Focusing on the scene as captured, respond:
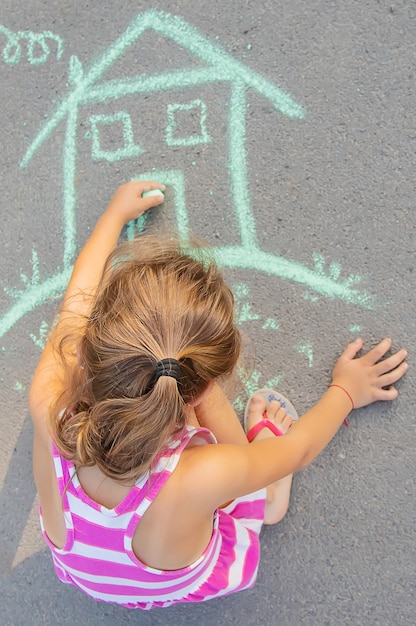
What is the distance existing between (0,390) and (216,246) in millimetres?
889

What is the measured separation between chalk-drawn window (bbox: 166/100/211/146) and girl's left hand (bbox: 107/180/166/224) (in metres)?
0.17

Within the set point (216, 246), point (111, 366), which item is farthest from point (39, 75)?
point (111, 366)

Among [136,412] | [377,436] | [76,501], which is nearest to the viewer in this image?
[136,412]

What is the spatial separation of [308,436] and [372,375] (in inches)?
11.9

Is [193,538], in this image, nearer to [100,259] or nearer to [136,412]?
[136,412]

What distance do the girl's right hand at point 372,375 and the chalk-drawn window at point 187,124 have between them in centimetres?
84

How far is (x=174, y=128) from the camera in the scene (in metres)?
1.70

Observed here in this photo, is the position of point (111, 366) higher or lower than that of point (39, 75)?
lower

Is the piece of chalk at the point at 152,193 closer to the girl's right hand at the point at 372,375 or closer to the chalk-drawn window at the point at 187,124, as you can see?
the chalk-drawn window at the point at 187,124

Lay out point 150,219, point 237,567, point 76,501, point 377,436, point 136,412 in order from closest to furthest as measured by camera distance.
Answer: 1. point 136,412
2. point 76,501
3. point 237,567
4. point 377,436
5. point 150,219

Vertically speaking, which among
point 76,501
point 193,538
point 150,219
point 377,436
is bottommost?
point 377,436

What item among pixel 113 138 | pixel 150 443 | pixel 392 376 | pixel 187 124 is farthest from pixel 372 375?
pixel 113 138

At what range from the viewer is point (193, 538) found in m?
1.21

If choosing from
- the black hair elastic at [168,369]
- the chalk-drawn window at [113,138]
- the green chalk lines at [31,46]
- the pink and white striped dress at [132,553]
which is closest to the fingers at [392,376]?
the pink and white striped dress at [132,553]
